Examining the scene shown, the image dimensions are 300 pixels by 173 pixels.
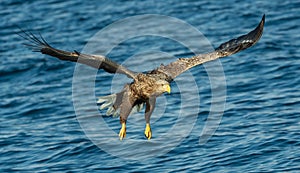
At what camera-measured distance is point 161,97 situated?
21.4m

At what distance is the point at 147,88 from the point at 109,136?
538 cm

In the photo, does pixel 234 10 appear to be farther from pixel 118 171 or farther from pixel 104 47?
pixel 118 171

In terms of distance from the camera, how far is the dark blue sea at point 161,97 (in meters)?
18.0

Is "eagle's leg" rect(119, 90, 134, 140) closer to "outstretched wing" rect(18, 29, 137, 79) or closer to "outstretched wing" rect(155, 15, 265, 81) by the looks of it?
"outstretched wing" rect(155, 15, 265, 81)

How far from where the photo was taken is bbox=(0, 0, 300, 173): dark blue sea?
18.0 meters

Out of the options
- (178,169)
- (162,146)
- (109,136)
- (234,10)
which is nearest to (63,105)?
(109,136)

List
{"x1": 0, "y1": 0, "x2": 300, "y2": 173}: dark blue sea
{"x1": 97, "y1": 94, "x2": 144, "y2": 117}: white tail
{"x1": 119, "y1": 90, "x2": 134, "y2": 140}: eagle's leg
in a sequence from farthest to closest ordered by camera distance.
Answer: {"x1": 0, "y1": 0, "x2": 300, "y2": 173}: dark blue sea < {"x1": 97, "y1": 94, "x2": 144, "y2": 117}: white tail < {"x1": 119, "y1": 90, "x2": 134, "y2": 140}: eagle's leg

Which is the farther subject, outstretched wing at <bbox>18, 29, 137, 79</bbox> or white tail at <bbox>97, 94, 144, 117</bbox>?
white tail at <bbox>97, 94, 144, 117</bbox>

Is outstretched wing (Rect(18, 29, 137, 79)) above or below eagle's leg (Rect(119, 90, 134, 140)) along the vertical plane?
above

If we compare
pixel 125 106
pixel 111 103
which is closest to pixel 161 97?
pixel 111 103

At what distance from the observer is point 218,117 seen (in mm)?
19938

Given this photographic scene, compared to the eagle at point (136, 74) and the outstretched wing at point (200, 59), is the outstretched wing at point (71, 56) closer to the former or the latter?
the eagle at point (136, 74)

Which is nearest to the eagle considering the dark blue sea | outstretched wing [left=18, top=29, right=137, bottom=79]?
outstretched wing [left=18, top=29, right=137, bottom=79]

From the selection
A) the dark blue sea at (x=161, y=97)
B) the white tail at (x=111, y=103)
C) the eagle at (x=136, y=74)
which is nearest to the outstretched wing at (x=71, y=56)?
the eagle at (x=136, y=74)
